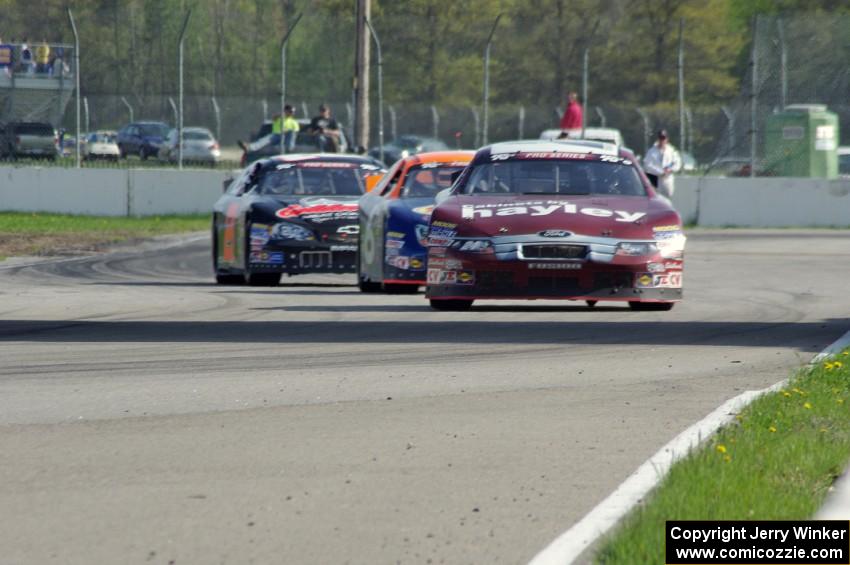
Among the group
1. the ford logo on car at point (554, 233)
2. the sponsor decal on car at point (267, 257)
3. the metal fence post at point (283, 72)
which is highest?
the metal fence post at point (283, 72)

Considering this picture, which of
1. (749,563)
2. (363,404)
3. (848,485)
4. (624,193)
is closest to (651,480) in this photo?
(848,485)

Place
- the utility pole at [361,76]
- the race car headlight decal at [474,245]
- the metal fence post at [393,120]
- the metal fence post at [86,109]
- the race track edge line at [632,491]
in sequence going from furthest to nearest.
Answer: the metal fence post at [393,120] → the metal fence post at [86,109] → the utility pole at [361,76] → the race car headlight decal at [474,245] → the race track edge line at [632,491]

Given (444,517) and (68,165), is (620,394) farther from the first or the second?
(68,165)

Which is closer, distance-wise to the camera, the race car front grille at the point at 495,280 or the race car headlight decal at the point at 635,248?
the race car front grille at the point at 495,280

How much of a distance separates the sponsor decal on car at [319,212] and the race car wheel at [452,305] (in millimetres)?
3823

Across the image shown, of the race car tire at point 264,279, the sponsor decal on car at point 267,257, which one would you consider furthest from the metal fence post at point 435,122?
the sponsor decal on car at point 267,257

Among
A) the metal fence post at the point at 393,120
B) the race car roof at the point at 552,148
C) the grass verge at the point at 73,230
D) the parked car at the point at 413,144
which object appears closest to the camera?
A: the race car roof at the point at 552,148

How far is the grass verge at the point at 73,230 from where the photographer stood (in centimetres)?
2445

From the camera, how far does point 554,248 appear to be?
484 inches

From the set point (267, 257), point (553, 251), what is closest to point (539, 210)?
point (553, 251)

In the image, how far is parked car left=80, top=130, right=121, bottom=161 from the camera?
30.8 m

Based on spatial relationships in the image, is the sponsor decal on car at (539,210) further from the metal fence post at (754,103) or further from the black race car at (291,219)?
the metal fence post at (754,103)

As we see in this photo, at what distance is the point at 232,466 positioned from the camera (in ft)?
22.3

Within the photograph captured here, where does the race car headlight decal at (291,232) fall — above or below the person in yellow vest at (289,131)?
below
